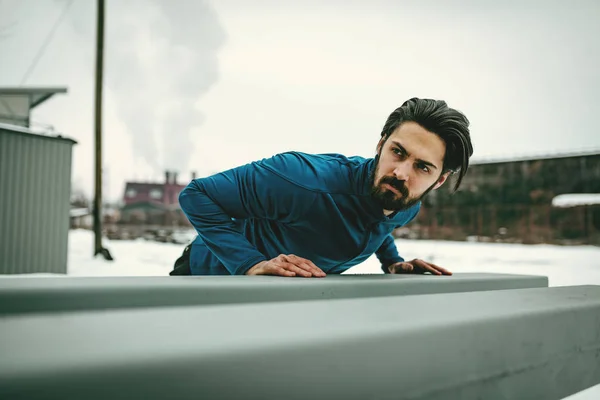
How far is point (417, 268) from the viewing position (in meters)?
1.94

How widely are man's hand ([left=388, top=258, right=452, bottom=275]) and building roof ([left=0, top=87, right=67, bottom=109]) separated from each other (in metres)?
12.9

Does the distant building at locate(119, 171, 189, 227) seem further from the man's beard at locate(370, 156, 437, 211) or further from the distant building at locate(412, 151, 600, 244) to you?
the man's beard at locate(370, 156, 437, 211)

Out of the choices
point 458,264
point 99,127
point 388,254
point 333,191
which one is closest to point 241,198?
point 333,191

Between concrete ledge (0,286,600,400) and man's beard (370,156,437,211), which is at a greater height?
man's beard (370,156,437,211)

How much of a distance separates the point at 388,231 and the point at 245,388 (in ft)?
5.23

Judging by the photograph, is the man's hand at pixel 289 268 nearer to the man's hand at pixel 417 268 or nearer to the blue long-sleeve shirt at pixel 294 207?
the blue long-sleeve shirt at pixel 294 207

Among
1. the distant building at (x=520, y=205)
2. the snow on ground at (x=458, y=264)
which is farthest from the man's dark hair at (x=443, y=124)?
the distant building at (x=520, y=205)

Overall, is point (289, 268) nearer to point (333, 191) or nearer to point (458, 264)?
point (333, 191)

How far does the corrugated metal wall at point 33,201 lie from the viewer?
6.14 m

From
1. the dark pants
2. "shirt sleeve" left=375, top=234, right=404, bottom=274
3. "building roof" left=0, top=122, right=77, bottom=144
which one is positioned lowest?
the dark pants

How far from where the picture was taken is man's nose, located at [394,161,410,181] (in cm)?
165

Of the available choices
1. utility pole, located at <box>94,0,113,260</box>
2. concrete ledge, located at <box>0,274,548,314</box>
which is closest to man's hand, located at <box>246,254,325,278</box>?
concrete ledge, located at <box>0,274,548,314</box>

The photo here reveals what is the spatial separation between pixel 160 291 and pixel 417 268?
4.19ft

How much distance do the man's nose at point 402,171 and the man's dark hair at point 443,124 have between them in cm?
18
